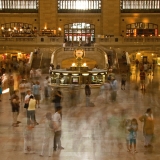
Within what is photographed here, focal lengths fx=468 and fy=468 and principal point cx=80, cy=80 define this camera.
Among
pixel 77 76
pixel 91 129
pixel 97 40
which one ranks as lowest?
pixel 91 129

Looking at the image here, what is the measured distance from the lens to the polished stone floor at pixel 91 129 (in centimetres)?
1361

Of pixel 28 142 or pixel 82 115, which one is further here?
pixel 82 115

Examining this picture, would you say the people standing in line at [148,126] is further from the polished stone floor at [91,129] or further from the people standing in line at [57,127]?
the people standing in line at [57,127]

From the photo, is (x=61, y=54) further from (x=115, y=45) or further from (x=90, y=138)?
(x=90, y=138)

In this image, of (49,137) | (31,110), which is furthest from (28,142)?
(31,110)

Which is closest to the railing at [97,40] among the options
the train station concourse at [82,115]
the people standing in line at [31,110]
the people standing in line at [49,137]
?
the train station concourse at [82,115]

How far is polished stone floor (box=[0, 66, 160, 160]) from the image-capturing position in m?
13.6

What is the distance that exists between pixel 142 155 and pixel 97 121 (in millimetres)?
4833

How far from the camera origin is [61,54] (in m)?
42.4

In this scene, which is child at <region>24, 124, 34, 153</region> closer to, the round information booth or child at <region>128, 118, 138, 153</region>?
child at <region>128, 118, 138, 153</region>

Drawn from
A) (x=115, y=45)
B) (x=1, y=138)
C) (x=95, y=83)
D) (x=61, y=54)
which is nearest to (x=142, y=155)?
(x=1, y=138)

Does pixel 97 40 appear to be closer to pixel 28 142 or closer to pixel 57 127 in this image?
pixel 28 142

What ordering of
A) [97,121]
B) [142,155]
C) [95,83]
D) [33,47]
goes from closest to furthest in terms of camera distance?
[142,155] < [97,121] < [95,83] < [33,47]

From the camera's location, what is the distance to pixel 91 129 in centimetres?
1675
